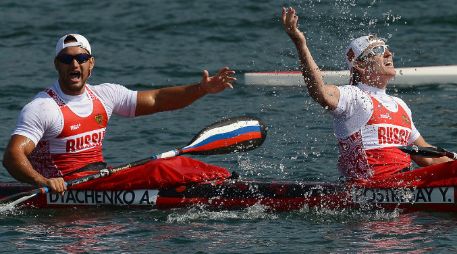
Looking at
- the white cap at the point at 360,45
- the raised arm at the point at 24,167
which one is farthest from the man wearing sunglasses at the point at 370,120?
the raised arm at the point at 24,167

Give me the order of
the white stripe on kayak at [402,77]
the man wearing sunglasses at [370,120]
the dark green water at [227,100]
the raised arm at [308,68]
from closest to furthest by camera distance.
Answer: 1. the raised arm at [308,68]
2. the dark green water at [227,100]
3. the man wearing sunglasses at [370,120]
4. the white stripe on kayak at [402,77]

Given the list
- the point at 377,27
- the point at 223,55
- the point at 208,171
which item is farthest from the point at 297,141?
the point at 377,27

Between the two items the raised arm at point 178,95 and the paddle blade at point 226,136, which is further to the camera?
the paddle blade at point 226,136

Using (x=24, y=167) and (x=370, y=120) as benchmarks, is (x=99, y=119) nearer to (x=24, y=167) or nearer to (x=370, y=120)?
(x=24, y=167)

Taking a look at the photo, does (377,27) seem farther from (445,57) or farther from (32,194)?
(32,194)

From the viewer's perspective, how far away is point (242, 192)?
11242 millimetres

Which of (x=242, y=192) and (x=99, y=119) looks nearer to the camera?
(x=242, y=192)

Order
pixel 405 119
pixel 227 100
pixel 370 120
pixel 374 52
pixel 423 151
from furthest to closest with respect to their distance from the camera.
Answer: pixel 227 100
pixel 405 119
pixel 374 52
pixel 370 120
pixel 423 151

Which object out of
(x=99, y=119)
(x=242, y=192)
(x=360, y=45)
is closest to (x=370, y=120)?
(x=360, y=45)

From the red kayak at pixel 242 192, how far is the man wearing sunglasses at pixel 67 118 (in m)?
0.31

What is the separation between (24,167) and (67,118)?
692 mm

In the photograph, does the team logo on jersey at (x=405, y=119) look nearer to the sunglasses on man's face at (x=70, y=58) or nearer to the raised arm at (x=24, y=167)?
the sunglasses on man's face at (x=70, y=58)

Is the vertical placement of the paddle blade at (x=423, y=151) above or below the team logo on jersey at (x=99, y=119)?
below

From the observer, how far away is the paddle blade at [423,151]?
10898 mm
